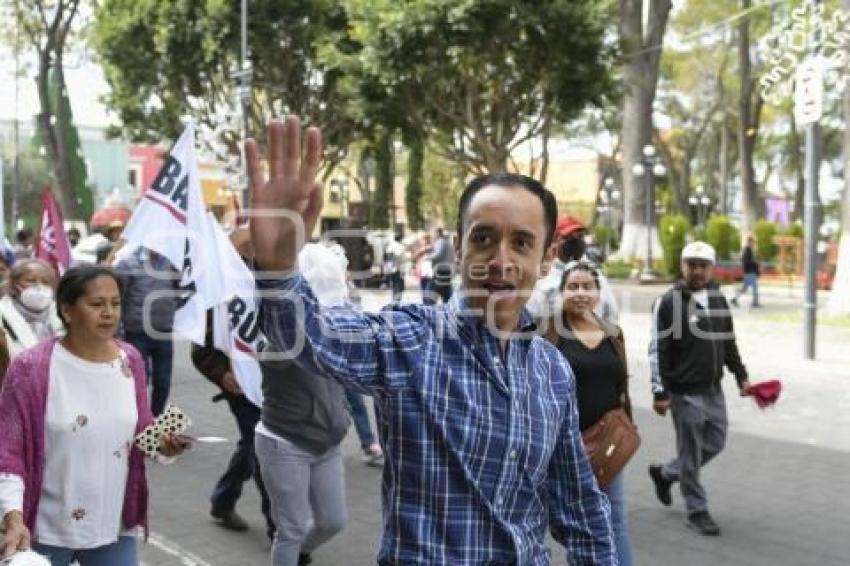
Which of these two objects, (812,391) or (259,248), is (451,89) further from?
(259,248)

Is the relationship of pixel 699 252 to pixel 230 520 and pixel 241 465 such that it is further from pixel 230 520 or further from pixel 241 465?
pixel 230 520

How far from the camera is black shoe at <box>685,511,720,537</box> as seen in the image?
5.71 meters

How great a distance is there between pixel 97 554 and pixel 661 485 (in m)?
3.91

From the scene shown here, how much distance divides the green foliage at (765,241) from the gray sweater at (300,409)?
32039mm

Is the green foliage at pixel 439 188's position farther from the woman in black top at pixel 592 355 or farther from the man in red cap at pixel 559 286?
the woman in black top at pixel 592 355

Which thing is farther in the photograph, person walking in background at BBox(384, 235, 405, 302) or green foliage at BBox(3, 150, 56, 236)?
green foliage at BBox(3, 150, 56, 236)

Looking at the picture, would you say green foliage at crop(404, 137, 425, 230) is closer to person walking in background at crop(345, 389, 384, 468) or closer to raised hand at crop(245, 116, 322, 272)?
person walking in background at crop(345, 389, 384, 468)

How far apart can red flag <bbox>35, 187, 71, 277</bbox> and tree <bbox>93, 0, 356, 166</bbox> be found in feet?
55.5

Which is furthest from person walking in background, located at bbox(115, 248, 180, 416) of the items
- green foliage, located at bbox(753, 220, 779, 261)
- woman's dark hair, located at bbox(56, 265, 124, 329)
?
green foliage, located at bbox(753, 220, 779, 261)

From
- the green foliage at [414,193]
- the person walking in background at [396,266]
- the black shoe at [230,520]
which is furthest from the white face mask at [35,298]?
the green foliage at [414,193]

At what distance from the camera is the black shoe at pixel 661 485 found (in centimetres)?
621

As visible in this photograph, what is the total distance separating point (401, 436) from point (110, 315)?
5.58 ft

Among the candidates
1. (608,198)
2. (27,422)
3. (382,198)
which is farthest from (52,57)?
(608,198)

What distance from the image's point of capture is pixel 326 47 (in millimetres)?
24812
